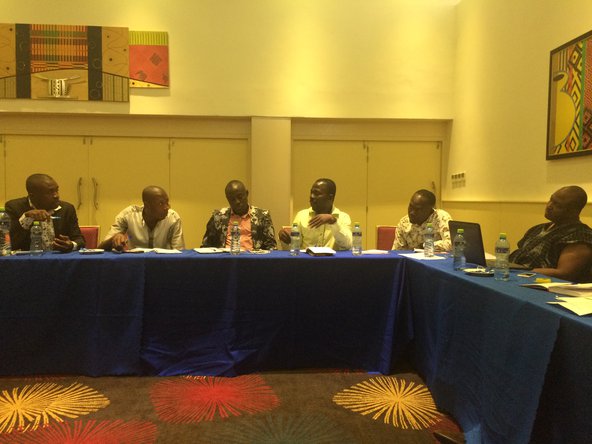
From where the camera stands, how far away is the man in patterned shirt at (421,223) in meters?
3.34

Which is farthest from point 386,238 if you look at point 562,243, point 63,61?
point 63,61

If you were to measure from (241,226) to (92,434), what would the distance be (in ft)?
5.94

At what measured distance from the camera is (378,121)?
5.36 m

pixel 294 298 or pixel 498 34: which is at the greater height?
pixel 498 34

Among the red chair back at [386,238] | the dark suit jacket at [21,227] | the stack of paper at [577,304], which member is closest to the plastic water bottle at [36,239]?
the dark suit jacket at [21,227]

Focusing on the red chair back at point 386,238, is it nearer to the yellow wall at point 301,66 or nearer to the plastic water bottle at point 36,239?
the yellow wall at point 301,66

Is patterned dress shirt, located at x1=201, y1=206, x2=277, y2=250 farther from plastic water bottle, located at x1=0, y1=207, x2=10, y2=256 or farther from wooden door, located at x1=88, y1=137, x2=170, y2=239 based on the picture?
wooden door, located at x1=88, y1=137, x2=170, y2=239

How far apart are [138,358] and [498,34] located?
4.09 meters

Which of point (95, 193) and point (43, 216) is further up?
point (95, 193)

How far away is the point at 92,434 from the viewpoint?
202cm

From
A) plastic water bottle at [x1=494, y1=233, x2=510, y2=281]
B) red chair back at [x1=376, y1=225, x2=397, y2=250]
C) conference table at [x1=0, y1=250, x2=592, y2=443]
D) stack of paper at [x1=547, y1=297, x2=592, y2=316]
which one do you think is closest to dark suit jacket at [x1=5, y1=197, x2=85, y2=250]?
conference table at [x1=0, y1=250, x2=592, y2=443]

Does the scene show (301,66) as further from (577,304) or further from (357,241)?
(577,304)

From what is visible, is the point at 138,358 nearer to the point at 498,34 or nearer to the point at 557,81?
the point at 557,81

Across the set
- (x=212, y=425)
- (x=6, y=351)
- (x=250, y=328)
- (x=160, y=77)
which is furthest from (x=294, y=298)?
(x=160, y=77)
